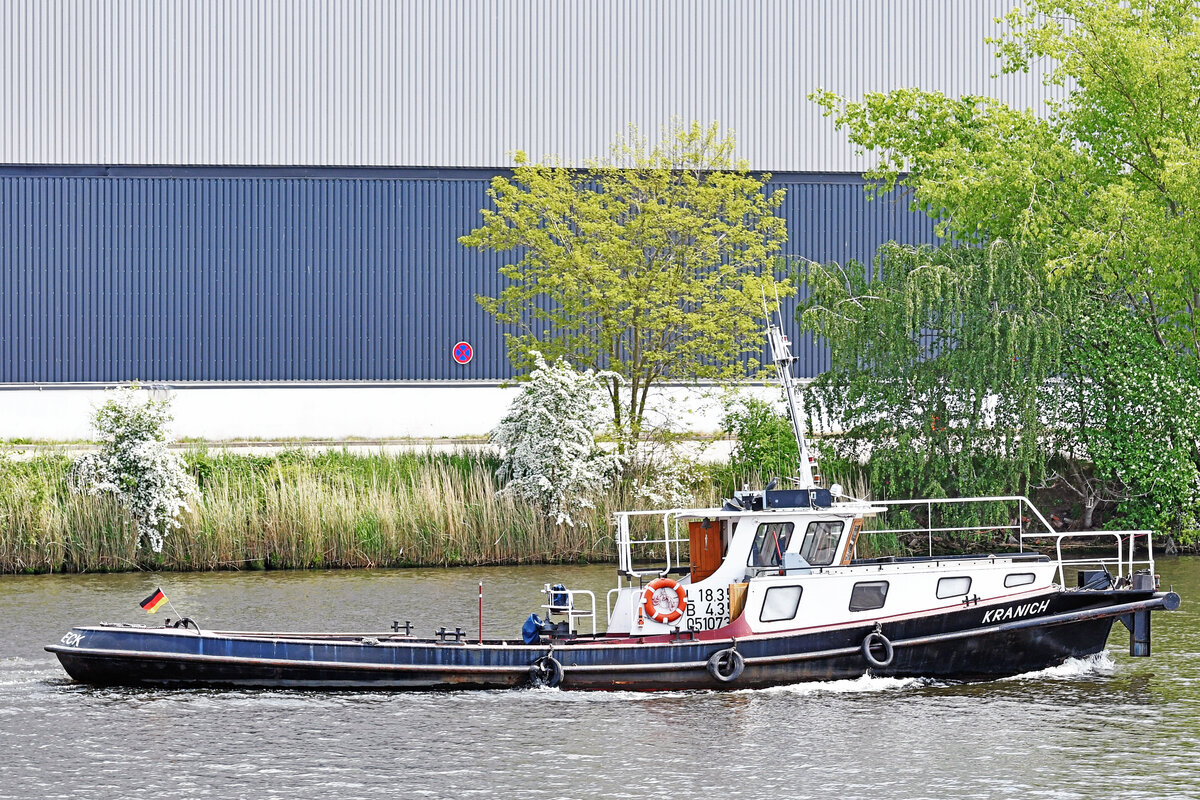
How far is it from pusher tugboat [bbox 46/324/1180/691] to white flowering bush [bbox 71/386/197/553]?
10.3m

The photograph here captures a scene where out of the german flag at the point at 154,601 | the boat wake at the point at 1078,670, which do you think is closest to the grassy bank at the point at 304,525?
the boat wake at the point at 1078,670

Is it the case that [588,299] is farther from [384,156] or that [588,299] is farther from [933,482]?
[384,156]

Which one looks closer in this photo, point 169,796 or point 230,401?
point 169,796

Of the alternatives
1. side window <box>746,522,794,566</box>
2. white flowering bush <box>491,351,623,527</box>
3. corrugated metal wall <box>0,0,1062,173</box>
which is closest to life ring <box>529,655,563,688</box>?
side window <box>746,522,794,566</box>

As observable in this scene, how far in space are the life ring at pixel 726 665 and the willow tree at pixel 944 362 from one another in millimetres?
12815

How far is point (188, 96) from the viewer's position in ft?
152

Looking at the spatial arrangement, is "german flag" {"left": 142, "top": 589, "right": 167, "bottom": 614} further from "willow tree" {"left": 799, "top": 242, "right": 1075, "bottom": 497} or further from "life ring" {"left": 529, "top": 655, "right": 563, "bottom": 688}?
"willow tree" {"left": 799, "top": 242, "right": 1075, "bottom": 497}

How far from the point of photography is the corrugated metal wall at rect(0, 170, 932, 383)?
45.4 metres

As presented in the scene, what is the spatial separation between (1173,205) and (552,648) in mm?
20320

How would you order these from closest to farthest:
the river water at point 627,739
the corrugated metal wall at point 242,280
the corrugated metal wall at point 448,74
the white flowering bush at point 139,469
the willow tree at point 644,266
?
the river water at point 627,739, the white flowering bush at point 139,469, the willow tree at point 644,266, the corrugated metal wall at point 242,280, the corrugated metal wall at point 448,74

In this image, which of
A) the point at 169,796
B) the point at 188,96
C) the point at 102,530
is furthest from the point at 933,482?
the point at 188,96

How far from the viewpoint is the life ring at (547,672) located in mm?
20219

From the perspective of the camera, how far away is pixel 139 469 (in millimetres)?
30875

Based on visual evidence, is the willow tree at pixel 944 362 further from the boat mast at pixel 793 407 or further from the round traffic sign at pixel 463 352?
the round traffic sign at pixel 463 352
